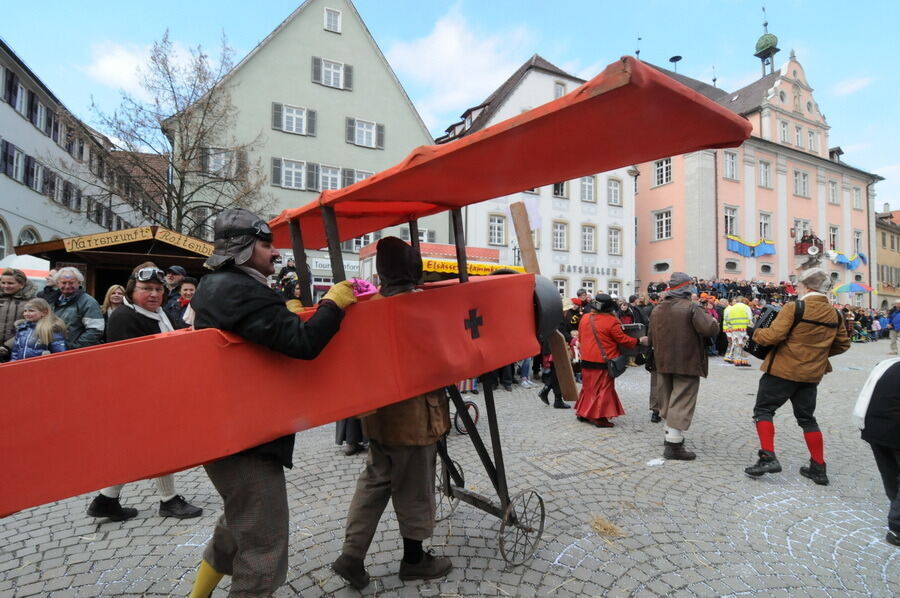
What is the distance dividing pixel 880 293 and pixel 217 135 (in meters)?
56.1

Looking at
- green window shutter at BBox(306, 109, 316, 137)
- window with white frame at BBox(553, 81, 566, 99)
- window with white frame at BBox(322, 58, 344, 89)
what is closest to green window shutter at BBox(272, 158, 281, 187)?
green window shutter at BBox(306, 109, 316, 137)

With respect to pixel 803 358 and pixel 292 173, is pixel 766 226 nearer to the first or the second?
pixel 292 173

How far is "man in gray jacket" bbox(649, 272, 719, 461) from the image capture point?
16.5ft

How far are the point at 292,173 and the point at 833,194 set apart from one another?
137 feet

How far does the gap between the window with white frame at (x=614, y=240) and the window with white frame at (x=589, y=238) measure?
3.59ft

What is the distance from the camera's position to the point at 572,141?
71.1 inches

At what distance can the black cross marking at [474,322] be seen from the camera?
2.69 metres

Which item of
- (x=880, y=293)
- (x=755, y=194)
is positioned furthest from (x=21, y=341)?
(x=880, y=293)

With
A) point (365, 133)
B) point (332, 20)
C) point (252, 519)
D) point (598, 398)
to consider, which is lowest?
point (598, 398)

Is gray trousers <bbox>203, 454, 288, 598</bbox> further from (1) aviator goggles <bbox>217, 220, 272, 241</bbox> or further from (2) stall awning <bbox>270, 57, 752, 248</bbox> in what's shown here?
(2) stall awning <bbox>270, 57, 752, 248</bbox>

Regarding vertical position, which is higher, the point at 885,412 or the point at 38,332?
the point at 38,332

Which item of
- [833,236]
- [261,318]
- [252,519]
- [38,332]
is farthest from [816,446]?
[833,236]

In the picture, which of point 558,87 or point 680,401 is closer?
point 680,401

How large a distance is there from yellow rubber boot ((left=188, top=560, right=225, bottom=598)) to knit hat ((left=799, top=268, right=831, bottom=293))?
5.05m
